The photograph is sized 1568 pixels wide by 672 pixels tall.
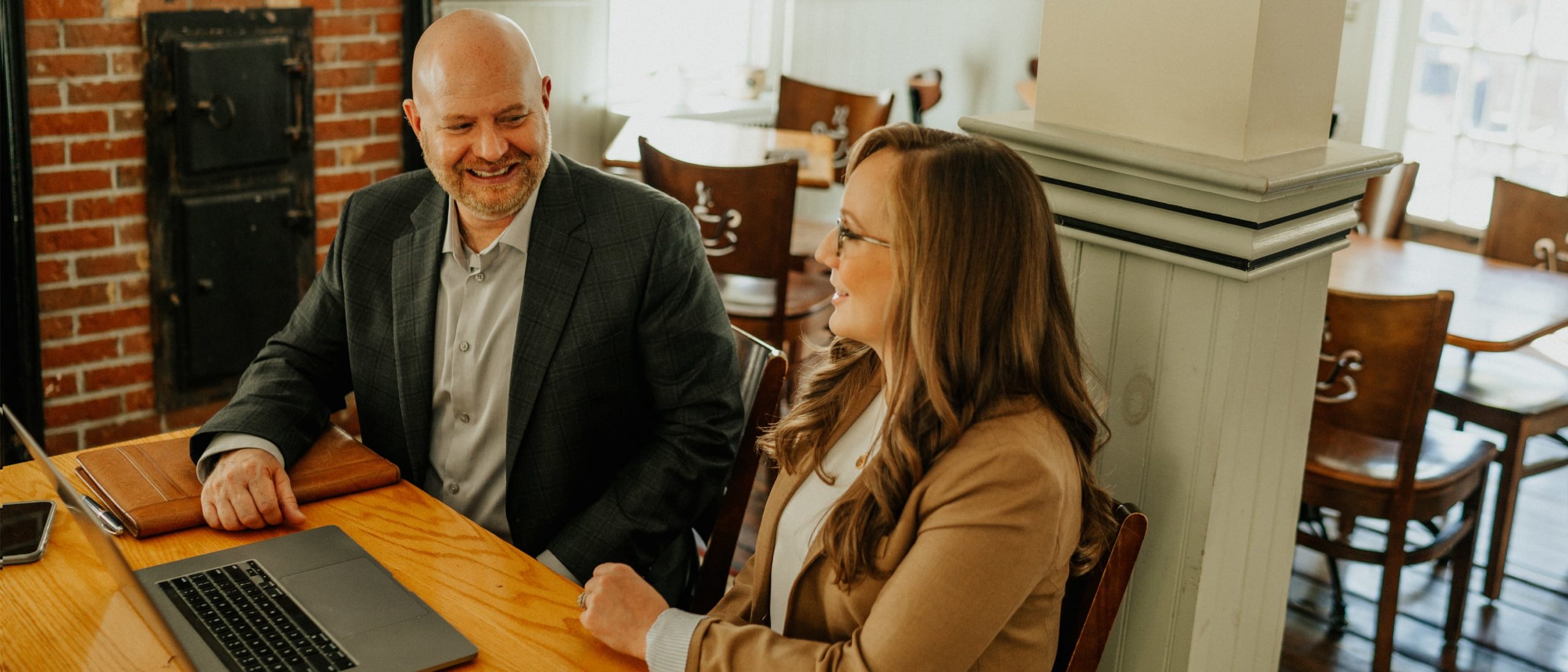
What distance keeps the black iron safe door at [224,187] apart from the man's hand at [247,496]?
1.92 meters

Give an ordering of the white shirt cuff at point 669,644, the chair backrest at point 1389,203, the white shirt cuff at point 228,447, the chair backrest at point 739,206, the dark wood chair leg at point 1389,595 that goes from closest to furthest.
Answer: the white shirt cuff at point 669,644
the white shirt cuff at point 228,447
the dark wood chair leg at point 1389,595
the chair backrest at point 739,206
the chair backrest at point 1389,203

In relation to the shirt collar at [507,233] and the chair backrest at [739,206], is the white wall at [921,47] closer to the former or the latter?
the chair backrest at [739,206]

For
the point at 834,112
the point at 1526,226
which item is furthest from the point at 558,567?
the point at 834,112

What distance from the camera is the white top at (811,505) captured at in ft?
4.95

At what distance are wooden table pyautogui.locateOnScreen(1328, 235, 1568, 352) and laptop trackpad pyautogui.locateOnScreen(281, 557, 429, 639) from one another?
218 centimetres

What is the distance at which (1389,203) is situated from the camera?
413 centimetres

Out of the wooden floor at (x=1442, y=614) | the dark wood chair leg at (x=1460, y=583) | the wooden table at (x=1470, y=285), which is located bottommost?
the wooden floor at (x=1442, y=614)

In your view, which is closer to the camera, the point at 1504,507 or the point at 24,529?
the point at 24,529

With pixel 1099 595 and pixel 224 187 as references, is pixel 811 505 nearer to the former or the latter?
pixel 1099 595

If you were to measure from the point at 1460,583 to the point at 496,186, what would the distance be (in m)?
2.30

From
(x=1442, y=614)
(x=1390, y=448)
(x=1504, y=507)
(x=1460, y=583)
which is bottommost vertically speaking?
(x=1442, y=614)

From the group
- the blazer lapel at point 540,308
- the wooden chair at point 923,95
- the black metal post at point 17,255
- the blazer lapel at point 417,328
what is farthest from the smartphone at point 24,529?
the wooden chair at point 923,95

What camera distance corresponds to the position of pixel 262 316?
3.67 metres

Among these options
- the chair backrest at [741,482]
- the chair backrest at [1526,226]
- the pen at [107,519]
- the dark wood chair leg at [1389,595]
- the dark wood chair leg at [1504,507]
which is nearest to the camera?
the pen at [107,519]
